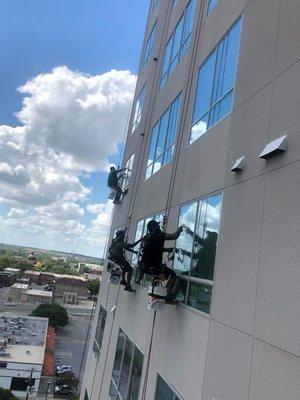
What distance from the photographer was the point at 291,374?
3.57 m

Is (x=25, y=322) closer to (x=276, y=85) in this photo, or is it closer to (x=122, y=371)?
(x=122, y=371)

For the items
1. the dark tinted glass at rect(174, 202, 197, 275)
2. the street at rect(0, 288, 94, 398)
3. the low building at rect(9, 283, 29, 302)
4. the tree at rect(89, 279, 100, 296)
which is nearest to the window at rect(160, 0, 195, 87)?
the dark tinted glass at rect(174, 202, 197, 275)

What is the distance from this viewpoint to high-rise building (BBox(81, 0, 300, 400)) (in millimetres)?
4117

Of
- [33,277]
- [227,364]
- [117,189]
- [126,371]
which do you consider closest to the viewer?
[227,364]

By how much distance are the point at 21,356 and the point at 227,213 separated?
48.6 metres

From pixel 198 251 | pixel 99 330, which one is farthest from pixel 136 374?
pixel 99 330

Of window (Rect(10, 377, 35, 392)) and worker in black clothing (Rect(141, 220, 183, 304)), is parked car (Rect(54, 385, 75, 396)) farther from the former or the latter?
worker in black clothing (Rect(141, 220, 183, 304))

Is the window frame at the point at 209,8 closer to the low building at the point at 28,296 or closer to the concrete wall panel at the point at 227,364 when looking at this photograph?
the concrete wall panel at the point at 227,364

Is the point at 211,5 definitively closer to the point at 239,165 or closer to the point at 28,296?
the point at 239,165

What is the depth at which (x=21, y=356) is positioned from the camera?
155ft

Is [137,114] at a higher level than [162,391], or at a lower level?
higher

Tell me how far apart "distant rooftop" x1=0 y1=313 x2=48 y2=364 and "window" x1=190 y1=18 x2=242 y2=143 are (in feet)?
146

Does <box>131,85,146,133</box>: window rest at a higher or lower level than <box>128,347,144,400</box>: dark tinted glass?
higher

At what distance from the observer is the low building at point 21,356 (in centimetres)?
4363
